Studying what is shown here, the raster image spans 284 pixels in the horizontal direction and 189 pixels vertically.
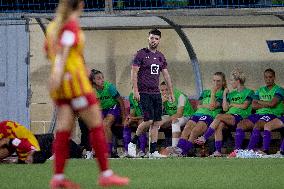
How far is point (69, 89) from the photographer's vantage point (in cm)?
828

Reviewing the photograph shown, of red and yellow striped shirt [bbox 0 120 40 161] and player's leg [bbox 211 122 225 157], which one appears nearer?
red and yellow striped shirt [bbox 0 120 40 161]

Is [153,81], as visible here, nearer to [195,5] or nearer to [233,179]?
[195,5]

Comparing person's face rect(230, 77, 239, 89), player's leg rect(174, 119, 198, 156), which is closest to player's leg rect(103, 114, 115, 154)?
player's leg rect(174, 119, 198, 156)

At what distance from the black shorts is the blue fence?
3.61m

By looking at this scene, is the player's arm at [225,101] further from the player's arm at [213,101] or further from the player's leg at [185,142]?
the player's leg at [185,142]

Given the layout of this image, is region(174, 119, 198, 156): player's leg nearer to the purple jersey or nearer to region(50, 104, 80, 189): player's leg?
the purple jersey

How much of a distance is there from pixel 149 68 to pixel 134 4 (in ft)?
12.5

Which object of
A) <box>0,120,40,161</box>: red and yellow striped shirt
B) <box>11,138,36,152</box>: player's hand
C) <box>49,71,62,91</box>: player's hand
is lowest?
<box>11,138,36,152</box>: player's hand

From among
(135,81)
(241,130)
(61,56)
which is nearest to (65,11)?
(61,56)

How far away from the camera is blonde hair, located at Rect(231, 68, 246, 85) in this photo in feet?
58.2

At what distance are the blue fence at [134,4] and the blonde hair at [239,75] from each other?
265cm

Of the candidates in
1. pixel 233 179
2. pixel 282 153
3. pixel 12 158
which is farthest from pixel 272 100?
pixel 233 179

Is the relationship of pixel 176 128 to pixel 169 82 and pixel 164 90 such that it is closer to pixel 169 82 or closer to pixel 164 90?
pixel 164 90

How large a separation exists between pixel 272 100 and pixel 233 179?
23.5 feet
